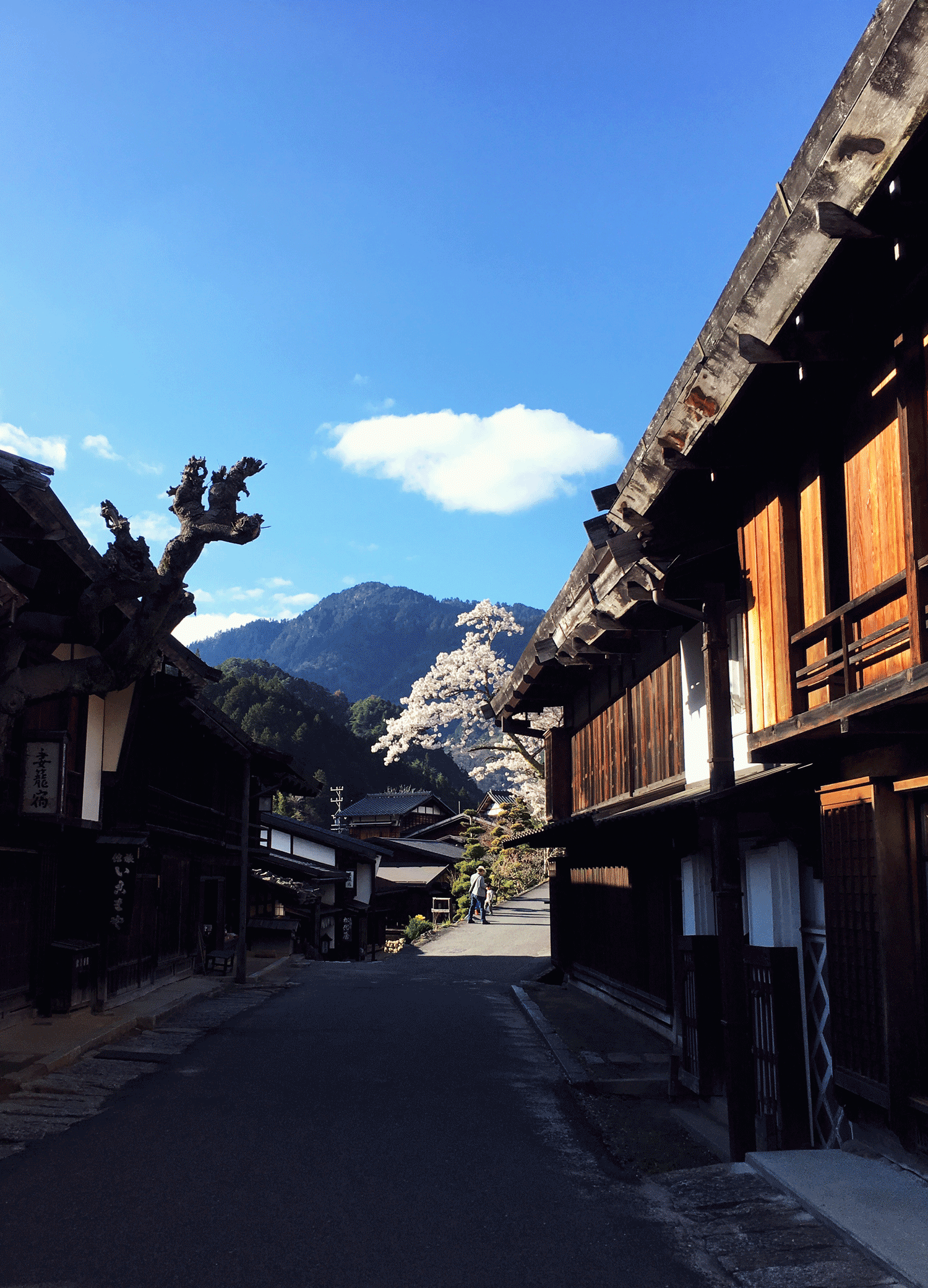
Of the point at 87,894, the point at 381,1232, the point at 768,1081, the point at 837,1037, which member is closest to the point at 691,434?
the point at 837,1037

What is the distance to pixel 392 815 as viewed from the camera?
2913 inches

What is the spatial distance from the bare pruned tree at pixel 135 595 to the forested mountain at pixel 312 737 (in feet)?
242

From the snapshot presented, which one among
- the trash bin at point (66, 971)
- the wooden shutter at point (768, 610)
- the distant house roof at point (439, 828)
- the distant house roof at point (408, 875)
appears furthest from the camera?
the distant house roof at point (439, 828)

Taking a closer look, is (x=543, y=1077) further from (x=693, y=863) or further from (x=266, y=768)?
(x=266, y=768)

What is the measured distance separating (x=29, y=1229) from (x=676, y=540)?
7483 mm

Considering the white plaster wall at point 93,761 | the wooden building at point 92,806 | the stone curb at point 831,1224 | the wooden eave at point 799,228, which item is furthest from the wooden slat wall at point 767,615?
the white plaster wall at point 93,761

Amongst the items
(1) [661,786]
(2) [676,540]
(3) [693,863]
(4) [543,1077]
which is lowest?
(4) [543,1077]

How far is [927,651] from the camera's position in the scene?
18.3ft

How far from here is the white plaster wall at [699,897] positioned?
11.4m

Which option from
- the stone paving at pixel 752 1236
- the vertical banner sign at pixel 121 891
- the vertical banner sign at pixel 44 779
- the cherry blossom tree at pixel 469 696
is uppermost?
the cherry blossom tree at pixel 469 696

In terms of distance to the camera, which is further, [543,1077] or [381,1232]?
[543,1077]

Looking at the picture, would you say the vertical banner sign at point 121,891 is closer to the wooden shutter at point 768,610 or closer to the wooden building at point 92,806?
the wooden building at point 92,806

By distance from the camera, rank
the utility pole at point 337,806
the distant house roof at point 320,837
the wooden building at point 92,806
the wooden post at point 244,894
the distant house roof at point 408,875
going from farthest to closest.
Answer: the utility pole at point 337,806 → the distant house roof at point 408,875 → the distant house roof at point 320,837 → the wooden post at point 244,894 → the wooden building at point 92,806

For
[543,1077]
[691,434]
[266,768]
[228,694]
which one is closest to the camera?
[691,434]
